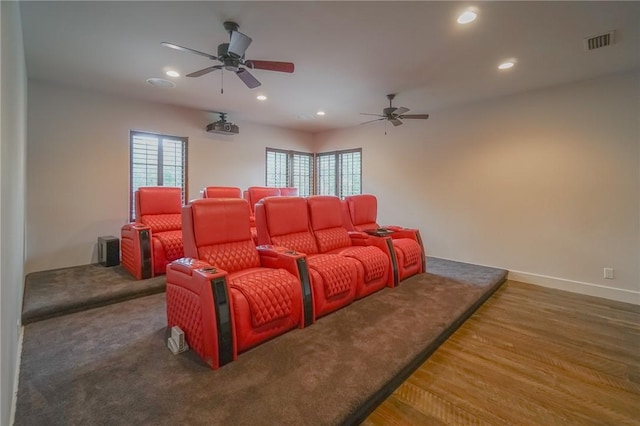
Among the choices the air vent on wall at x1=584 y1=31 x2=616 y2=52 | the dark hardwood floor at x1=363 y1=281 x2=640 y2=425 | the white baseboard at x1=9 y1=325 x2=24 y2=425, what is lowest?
the dark hardwood floor at x1=363 y1=281 x2=640 y2=425

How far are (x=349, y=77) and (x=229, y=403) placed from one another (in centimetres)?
376

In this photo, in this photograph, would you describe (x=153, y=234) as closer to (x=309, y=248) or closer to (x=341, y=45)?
(x=309, y=248)

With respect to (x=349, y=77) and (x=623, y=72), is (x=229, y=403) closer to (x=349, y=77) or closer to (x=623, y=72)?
(x=349, y=77)

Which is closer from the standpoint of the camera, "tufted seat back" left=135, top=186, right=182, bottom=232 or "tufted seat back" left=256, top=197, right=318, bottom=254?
"tufted seat back" left=256, top=197, right=318, bottom=254

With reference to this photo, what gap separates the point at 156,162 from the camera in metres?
5.19

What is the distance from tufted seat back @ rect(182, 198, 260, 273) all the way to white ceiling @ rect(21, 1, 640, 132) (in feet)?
5.52

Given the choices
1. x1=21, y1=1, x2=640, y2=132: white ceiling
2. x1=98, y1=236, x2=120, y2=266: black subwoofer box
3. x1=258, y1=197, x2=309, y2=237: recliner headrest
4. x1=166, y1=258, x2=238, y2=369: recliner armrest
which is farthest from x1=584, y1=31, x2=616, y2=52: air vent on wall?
x1=98, y1=236, x2=120, y2=266: black subwoofer box

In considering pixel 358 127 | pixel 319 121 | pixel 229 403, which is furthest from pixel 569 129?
pixel 229 403

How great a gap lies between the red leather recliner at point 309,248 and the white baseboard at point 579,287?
3.01m

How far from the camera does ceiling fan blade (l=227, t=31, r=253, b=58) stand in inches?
98.2

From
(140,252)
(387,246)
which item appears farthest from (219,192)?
(387,246)

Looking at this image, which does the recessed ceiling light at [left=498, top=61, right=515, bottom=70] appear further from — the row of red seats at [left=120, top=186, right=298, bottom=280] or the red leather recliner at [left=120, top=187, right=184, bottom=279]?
the red leather recliner at [left=120, top=187, right=184, bottom=279]

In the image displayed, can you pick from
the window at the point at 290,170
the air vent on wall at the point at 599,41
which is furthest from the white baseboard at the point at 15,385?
the air vent on wall at the point at 599,41

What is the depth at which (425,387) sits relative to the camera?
206 centimetres
